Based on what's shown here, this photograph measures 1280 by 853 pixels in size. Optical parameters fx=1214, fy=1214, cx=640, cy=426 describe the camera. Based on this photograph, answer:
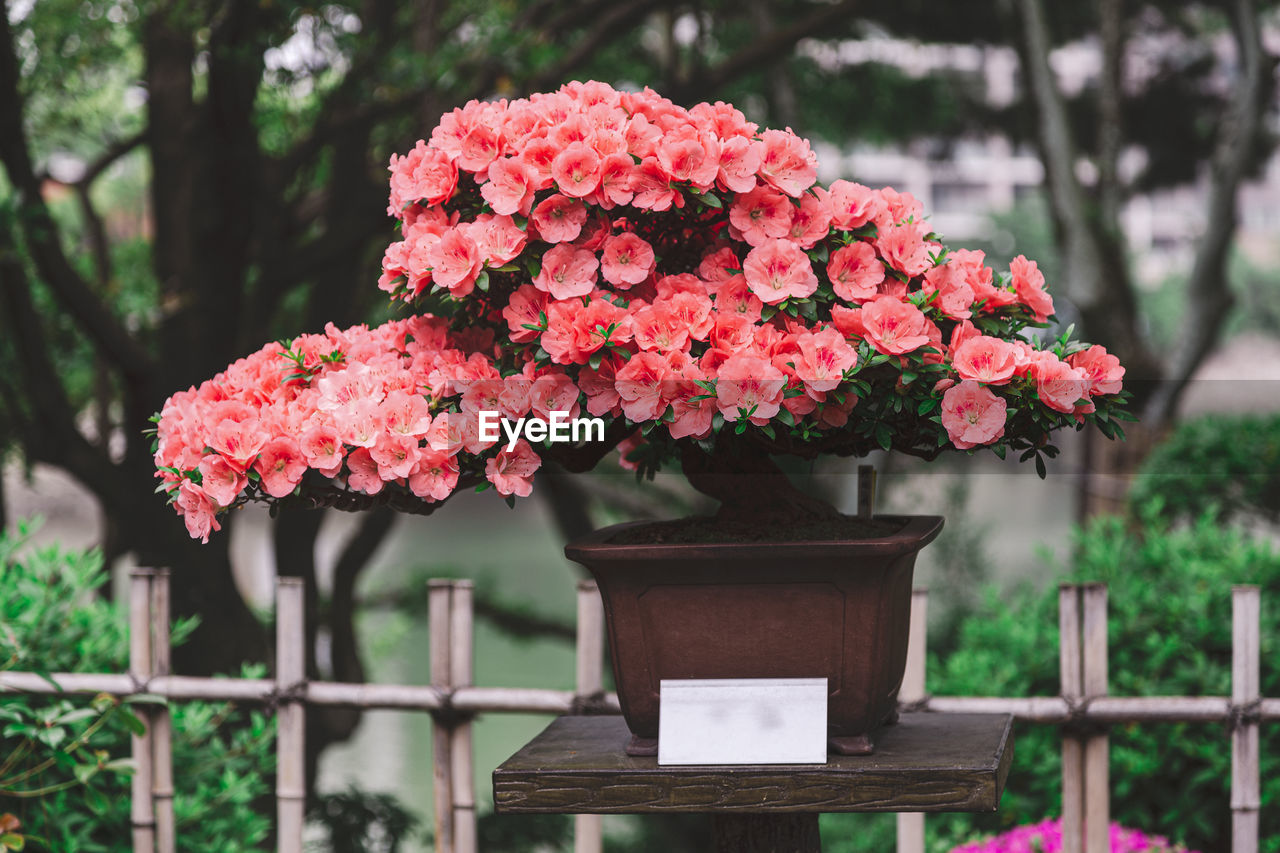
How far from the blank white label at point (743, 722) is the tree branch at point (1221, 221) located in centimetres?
432

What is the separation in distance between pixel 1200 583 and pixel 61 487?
22.1 feet

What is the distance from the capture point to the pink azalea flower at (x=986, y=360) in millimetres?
1162

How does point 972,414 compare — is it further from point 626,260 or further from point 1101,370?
point 626,260

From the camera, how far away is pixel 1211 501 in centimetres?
362

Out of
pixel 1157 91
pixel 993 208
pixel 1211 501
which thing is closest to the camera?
pixel 1211 501

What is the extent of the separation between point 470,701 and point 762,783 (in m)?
0.85

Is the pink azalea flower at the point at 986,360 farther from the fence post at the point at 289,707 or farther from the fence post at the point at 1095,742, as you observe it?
the fence post at the point at 289,707

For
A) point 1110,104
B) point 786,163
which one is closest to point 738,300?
point 786,163

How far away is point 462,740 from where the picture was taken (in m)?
1.99

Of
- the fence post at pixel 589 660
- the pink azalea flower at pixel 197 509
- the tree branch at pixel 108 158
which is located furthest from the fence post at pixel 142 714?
the tree branch at pixel 108 158

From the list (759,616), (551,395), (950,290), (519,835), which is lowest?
(519,835)

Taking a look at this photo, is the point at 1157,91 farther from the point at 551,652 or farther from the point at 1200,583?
the point at 551,652

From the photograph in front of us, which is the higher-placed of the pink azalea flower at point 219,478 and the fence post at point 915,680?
the pink azalea flower at point 219,478

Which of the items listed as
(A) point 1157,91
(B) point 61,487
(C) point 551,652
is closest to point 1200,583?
(A) point 1157,91
